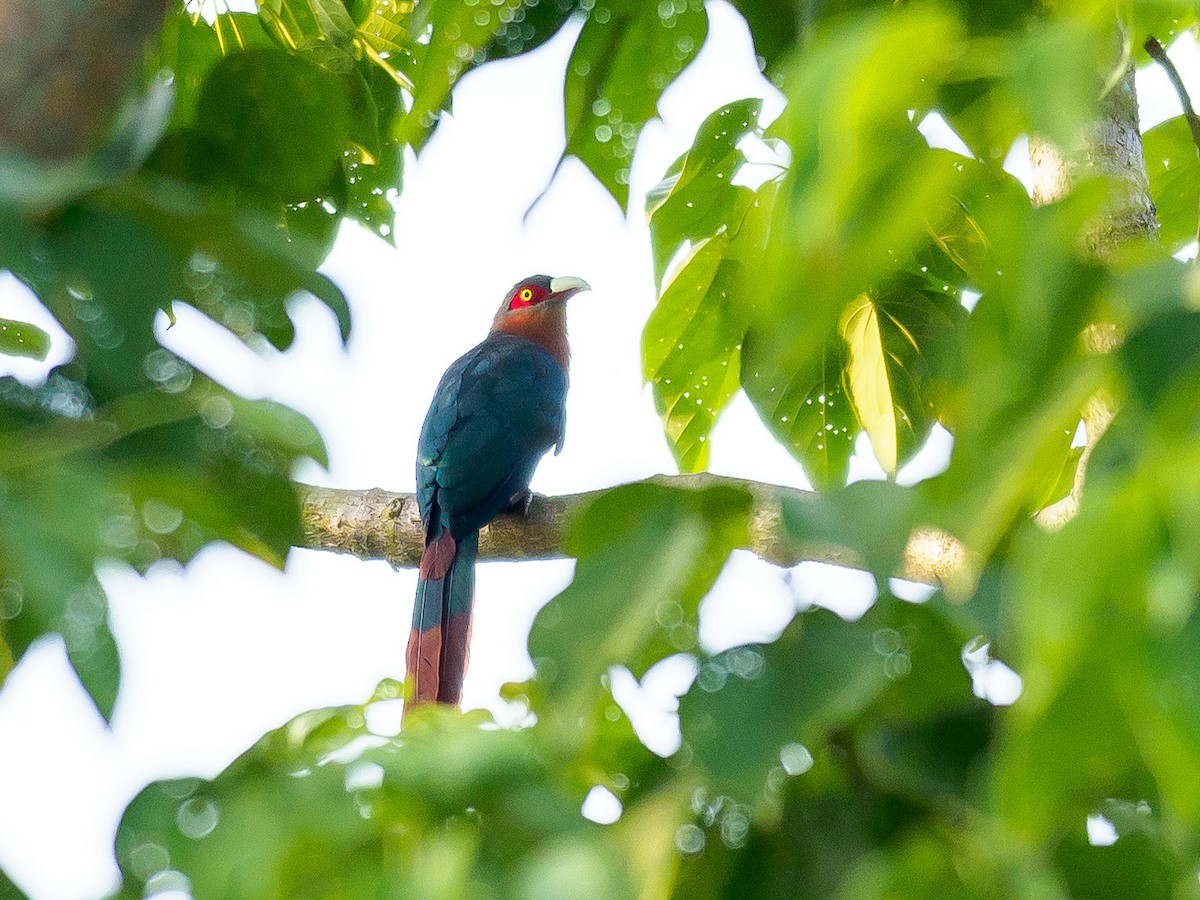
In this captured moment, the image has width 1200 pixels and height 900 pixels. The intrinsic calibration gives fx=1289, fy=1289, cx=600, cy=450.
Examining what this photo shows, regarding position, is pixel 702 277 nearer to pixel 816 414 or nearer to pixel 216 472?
pixel 816 414

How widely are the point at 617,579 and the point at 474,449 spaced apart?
416 cm

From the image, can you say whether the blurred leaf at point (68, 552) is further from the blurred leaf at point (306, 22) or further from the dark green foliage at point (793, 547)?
the blurred leaf at point (306, 22)

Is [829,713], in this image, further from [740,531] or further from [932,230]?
[932,230]

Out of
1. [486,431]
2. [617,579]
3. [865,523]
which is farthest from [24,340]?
[486,431]

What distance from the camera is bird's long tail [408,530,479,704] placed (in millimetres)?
4129

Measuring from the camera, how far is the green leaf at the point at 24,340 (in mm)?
930

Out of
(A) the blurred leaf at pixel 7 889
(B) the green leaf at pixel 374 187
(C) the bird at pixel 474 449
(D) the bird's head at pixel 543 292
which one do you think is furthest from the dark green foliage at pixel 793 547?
(D) the bird's head at pixel 543 292

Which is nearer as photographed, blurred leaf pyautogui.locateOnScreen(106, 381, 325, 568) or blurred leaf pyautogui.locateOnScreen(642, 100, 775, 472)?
blurred leaf pyautogui.locateOnScreen(106, 381, 325, 568)

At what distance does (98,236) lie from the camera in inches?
26.4

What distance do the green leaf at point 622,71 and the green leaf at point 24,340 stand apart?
528mm

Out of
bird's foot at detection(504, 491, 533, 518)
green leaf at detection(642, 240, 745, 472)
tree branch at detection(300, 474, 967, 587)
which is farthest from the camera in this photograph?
bird's foot at detection(504, 491, 533, 518)

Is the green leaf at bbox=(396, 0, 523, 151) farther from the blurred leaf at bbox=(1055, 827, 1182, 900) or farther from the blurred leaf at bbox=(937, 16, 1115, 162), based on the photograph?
the blurred leaf at bbox=(1055, 827, 1182, 900)

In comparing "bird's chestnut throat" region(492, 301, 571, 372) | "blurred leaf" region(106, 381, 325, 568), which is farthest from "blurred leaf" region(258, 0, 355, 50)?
"bird's chestnut throat" region(492, 301, 571, 372)

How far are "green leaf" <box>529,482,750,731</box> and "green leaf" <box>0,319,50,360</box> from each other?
1.52 ft
